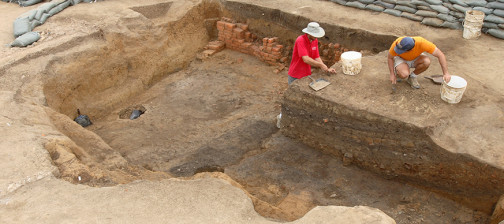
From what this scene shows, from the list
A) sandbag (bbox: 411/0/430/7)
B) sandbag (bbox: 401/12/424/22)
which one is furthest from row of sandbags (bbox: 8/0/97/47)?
sandbag (bbox: 411/0/430/7)

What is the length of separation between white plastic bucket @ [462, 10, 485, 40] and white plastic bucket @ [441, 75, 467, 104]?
6.84 ft

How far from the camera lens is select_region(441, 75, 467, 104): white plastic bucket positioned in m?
4.78

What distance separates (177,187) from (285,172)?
6.33ft

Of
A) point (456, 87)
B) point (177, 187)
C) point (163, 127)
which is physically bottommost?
point (163, 127)

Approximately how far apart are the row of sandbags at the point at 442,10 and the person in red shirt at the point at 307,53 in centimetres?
250

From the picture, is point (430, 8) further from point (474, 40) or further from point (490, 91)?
point (490, 91)

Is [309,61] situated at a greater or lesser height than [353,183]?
greater

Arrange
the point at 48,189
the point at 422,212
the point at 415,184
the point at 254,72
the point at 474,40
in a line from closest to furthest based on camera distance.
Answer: the point at 48,189 < the point at 422,212 < the point at 415,184 < the point at 474,40 < the point at 254,72

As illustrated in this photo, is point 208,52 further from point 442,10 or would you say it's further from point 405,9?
point 442,10

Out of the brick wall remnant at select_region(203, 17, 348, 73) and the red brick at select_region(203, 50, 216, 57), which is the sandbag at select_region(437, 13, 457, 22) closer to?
the brick wall remnant at select_region(203, 17, 348, 73)

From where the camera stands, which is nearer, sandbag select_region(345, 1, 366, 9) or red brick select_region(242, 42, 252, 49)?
sandbag select_region(345, 1, 366, 9)

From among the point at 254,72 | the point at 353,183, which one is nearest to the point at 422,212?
the point at 353,183

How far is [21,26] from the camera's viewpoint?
A: 7.25 m

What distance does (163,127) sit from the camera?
659 cm
